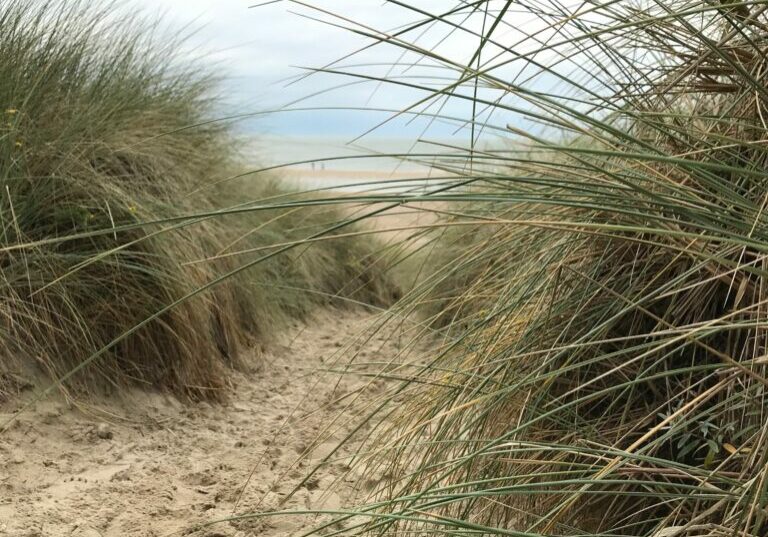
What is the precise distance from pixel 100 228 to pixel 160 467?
3.07 ft

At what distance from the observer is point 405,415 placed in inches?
68.2

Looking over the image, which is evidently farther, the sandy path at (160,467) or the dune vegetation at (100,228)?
the dune vegetation at (100,228)

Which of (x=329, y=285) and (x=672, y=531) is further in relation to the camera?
(x=329, y=285)

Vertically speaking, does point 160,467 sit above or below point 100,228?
below

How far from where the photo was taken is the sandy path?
2199 mm

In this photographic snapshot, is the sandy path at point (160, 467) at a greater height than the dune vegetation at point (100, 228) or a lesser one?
lesser

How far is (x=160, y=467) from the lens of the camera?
2.68 metres

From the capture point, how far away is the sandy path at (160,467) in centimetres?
220

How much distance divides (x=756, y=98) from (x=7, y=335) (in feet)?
7.65

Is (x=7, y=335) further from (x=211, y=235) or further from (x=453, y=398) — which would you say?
(x=453, y=398)

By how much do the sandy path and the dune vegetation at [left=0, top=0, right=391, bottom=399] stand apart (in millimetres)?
158

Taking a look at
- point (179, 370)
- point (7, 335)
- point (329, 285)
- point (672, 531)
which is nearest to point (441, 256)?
point (329, 285)

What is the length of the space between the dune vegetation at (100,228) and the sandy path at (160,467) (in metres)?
0.16

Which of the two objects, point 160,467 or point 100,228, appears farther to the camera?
point 100,228
